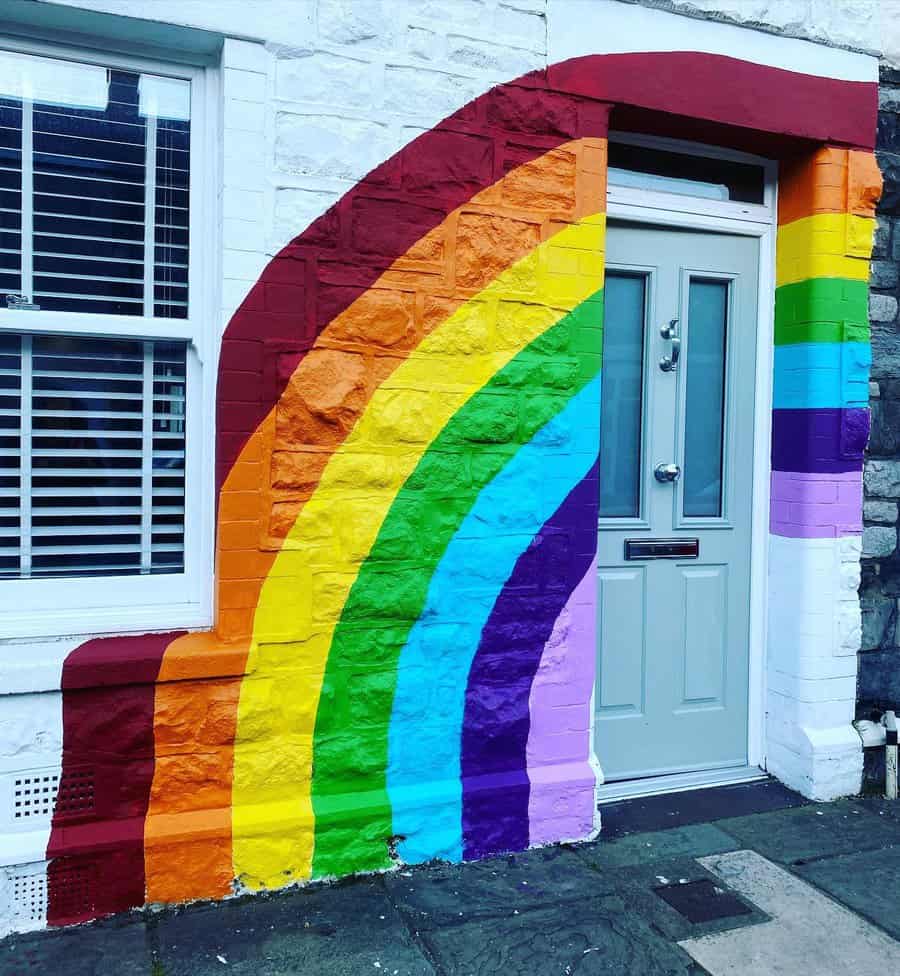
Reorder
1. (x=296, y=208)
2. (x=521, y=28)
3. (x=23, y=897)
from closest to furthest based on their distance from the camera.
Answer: (x=23, y=897), (x=296, y=208), (x=521, y=28)

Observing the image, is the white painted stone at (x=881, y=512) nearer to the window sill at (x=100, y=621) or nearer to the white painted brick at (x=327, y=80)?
the white painted brick at (x=327, y=80)

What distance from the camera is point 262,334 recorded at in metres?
3.16

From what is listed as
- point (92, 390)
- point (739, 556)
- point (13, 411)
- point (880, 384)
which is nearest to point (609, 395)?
point (739, 556)

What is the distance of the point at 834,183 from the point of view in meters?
4.04

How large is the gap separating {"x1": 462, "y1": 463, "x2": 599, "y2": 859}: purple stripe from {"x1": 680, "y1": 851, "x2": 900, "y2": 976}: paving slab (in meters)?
0.83

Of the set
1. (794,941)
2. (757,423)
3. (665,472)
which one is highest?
(757,423)

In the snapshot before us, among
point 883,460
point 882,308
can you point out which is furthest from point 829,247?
point 883,460

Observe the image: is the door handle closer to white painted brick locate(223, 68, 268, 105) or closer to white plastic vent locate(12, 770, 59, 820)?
white painted brick locate(223, 68, 268, 105)

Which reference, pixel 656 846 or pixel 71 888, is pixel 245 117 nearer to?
pixel 71 888

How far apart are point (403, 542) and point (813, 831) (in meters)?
2.10

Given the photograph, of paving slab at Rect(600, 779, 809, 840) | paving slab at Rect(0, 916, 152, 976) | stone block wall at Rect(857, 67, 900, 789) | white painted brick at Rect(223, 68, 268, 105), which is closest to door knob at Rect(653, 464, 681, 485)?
stone block wall at Rect(857, 67, 900, 789)

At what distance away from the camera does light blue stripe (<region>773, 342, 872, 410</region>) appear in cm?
404

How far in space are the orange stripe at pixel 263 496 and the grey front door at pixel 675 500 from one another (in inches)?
35.8

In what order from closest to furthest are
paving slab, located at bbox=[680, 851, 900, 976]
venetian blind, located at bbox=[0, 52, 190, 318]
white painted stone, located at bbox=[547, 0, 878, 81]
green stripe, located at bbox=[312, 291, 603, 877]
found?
paving slab, located at bbox=[680, 851, 900, 976] < venetian blind, located at bbox=[0, 52, 190, 318] < green stripe, located at bbox=[312, 291, 603, 877] < white painted stone, located at bbox=[547, 0, 878, 81]
